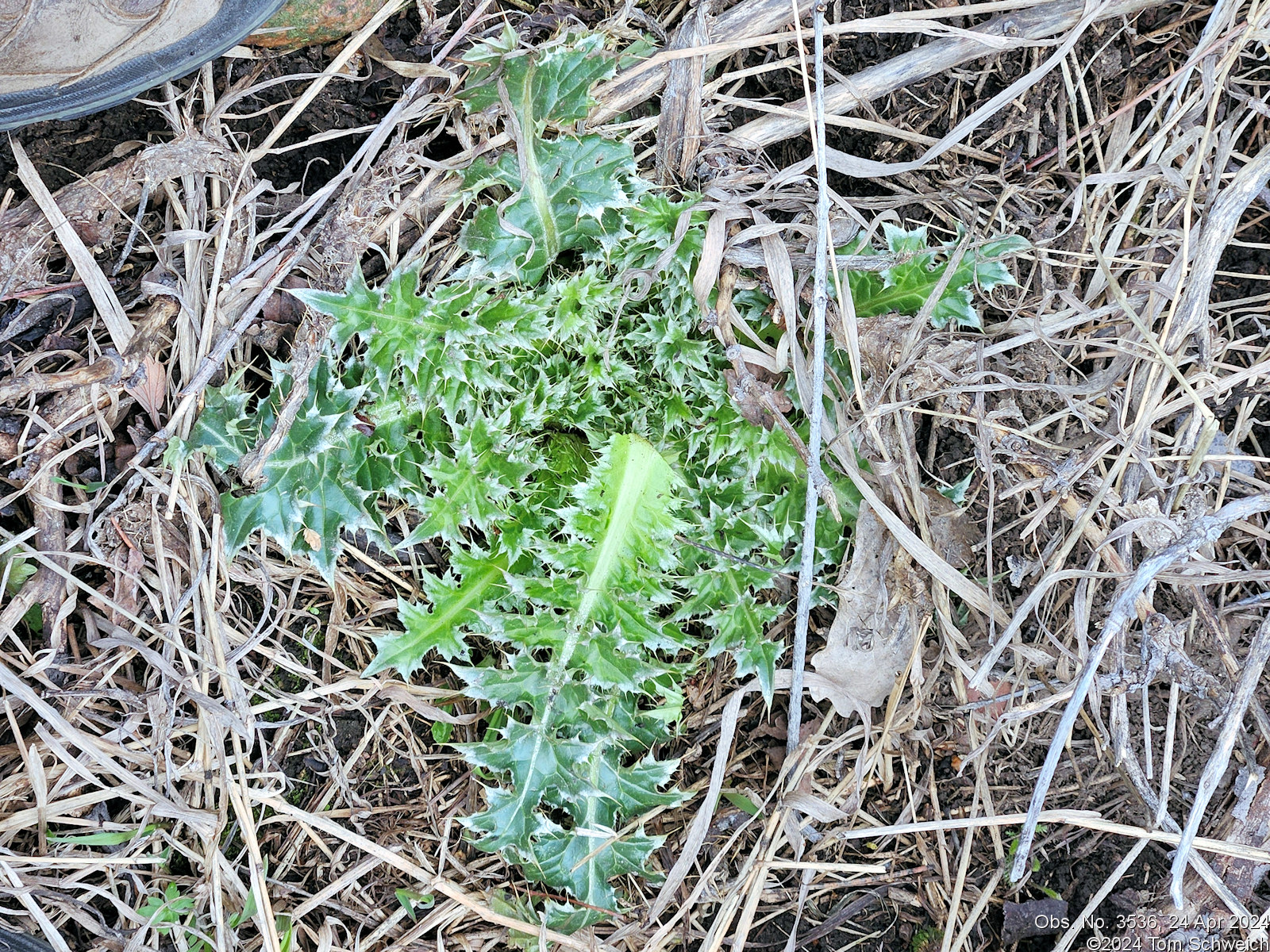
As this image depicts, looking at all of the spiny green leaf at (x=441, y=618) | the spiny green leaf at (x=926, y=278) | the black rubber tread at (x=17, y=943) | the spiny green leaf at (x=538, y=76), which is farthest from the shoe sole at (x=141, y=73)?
the black rubber tread at (x=17, y=943)

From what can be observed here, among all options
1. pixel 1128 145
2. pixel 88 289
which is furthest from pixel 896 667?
pixel 88 289

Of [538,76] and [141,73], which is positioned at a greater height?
[141,73]

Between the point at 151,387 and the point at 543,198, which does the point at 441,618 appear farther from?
the point at 543,198

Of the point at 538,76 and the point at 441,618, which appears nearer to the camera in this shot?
the point at 538,76

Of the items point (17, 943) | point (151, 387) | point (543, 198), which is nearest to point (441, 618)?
point (151, 387)

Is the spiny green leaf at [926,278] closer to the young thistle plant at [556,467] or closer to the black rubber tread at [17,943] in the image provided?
the young thistle plant at [556,467]

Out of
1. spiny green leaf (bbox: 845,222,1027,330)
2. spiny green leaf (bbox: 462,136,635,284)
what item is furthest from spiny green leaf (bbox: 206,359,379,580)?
spiny green leaf (bbox: 845,222,1027,330)

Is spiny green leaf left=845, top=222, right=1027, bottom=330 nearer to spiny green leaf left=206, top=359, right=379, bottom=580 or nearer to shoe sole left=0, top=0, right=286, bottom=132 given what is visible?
spiny green leaf left=206, top=359, right=379, bottom=580
